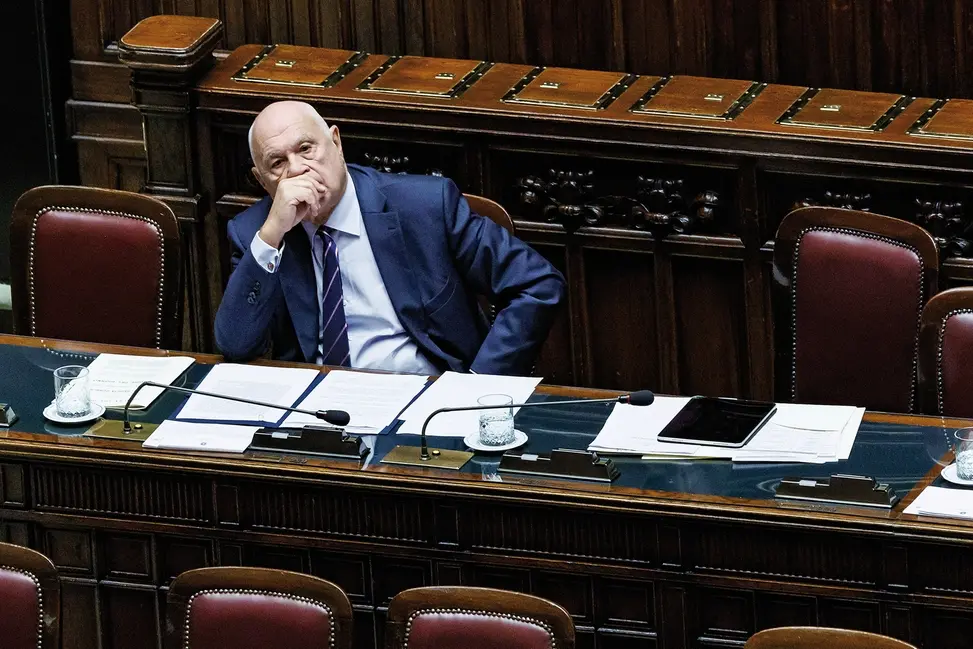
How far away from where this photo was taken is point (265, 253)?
4691mm

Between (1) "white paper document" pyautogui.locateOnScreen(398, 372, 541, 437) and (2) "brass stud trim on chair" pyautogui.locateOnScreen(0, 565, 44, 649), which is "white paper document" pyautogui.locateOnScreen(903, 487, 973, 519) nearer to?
(1) "white paper document" pyautogui.locateOnScreen(398, 372, 541, 437)

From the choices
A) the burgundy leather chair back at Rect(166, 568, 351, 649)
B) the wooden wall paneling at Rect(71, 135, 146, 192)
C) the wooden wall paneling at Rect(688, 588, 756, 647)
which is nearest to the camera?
the burgundy leather chair back at Rect(166, 568, 351, 649)

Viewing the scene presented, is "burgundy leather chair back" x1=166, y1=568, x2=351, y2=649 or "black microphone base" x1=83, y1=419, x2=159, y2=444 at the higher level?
"black microphone base" x1=83, y1=419, x2=159, y2=444

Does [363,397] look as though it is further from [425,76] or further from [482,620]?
[425,76]

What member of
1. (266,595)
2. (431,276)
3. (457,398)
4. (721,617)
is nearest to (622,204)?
(431,276)

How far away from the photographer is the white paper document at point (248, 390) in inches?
172

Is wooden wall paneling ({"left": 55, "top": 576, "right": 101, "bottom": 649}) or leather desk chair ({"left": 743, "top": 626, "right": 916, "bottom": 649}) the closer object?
leather desk chair ({"left": 743, "top": 626, "right": 916, "bottom": 649})

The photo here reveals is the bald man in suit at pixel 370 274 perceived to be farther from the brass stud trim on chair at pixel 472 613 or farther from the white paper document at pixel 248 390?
the brass stud trim on chair at pixel 472 613

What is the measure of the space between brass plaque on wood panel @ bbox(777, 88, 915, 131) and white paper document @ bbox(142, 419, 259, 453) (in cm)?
192

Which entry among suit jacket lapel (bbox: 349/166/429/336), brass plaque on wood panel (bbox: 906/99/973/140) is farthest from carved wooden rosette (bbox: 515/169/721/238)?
suit jacket lapel (bbox: 349/166/429/336)

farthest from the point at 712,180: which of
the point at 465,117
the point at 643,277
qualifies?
the point at 465,117

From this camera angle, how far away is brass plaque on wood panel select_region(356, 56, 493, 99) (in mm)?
5840

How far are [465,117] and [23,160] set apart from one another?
1.74m

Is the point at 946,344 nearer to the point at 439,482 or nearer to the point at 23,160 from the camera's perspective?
the point at 439,482
